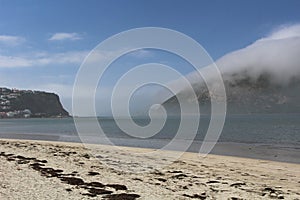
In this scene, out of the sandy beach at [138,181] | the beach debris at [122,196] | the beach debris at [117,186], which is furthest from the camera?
the beach debris at [117,186]

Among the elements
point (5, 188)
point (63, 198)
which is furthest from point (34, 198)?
point (5, 188)

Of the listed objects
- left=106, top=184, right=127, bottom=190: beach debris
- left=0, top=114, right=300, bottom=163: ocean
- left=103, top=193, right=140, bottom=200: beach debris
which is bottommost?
left=103, top=193, right=140, bottom=200: beach debris

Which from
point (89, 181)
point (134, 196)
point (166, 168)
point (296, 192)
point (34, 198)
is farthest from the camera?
point (166, 168)

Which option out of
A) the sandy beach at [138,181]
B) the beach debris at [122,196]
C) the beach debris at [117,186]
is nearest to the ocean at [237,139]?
the sandy beach at [138,181]

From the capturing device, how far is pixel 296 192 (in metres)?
13.4

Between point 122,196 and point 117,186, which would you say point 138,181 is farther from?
point 122,196

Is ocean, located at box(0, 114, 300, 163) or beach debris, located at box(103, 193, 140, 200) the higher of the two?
ocean, located at box(0, 114, 300, 163)

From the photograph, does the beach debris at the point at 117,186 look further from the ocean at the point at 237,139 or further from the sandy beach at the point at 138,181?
the ocean at the point at 237,139

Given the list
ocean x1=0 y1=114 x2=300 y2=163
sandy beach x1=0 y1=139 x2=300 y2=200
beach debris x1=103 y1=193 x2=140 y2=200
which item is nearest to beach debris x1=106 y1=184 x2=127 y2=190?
sandy beach x1=0 y1=139 x2=300 y2=200

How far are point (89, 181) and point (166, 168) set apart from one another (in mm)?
5778

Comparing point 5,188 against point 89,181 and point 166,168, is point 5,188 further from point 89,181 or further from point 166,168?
point 166,168

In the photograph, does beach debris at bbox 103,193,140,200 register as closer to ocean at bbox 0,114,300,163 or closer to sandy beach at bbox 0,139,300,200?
sandy beach at bbox 0,139,300,200

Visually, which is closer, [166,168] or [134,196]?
[134,196]

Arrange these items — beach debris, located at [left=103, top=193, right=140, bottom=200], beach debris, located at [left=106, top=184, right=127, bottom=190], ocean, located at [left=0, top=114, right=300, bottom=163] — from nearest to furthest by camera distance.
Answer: beach debris, located at [left=103, top=193, right=140, bottom=200]
beach debris, located at [left=106, top=184, right=127, bottom=190]
ocean, located at [left=0, top=114, right=300, bottom=163]
